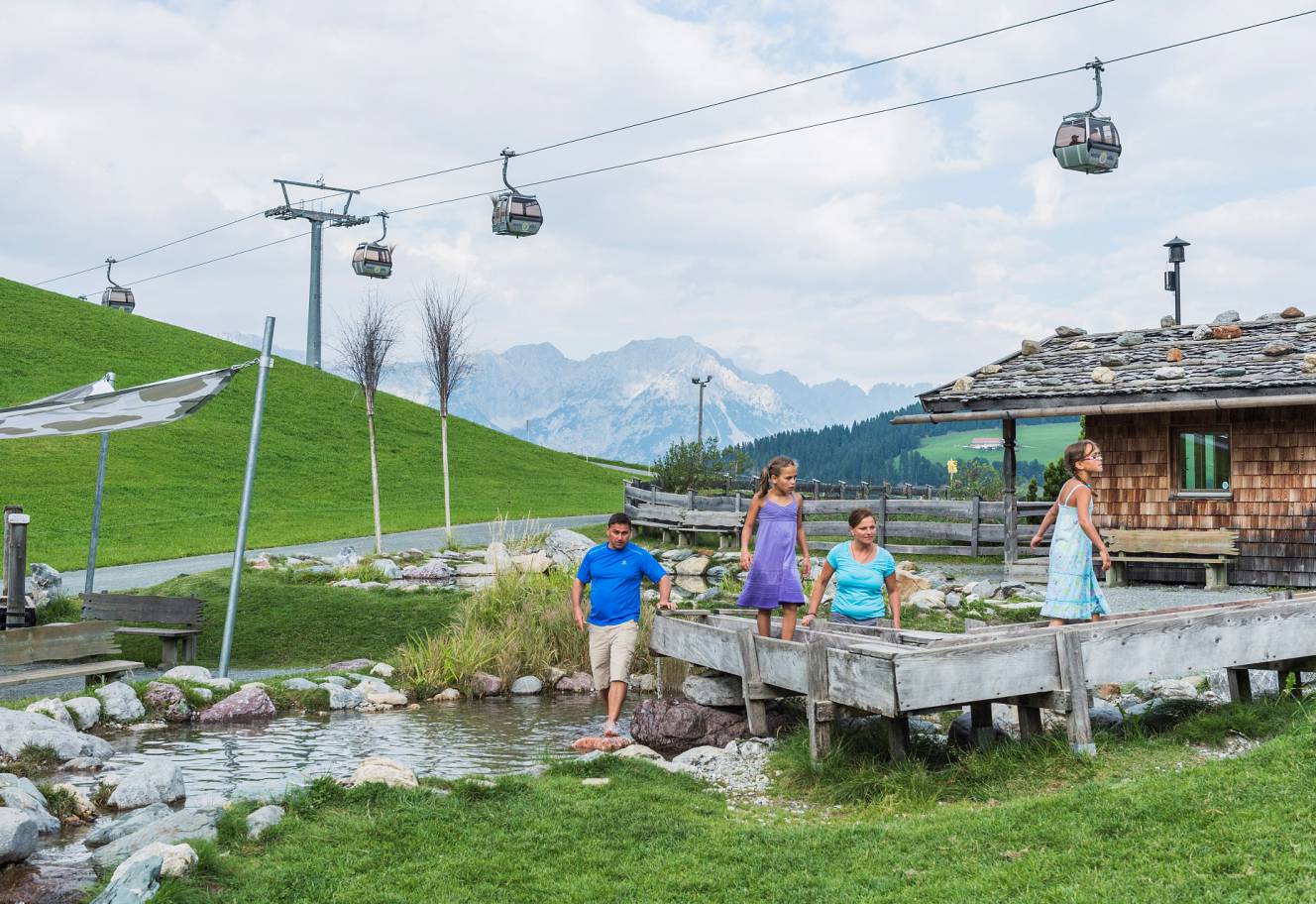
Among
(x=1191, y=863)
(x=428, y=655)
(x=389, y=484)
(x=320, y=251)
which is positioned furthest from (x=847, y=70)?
(x=320, y=251)

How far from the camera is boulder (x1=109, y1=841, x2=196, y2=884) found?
19.4 ft

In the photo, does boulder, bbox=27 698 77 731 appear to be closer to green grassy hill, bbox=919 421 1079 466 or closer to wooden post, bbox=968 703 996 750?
wooden post, bbox=968 703 996 750

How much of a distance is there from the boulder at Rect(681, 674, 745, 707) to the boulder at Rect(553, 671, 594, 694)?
10.3 ft

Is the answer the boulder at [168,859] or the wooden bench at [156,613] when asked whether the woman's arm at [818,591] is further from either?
the wooden bench at [156,613]

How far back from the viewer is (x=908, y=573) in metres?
18.0

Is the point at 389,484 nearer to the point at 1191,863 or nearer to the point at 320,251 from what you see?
A: the point at 320,251

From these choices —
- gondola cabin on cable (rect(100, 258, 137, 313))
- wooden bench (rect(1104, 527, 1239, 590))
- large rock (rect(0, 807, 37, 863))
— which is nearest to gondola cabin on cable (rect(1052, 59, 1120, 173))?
wooden bench (rect(1104, 527, 1239, 590))

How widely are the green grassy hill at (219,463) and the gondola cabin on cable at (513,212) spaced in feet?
40.2

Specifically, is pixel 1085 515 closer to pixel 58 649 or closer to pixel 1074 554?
pixel 1074 554

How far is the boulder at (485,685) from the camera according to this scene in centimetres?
1307

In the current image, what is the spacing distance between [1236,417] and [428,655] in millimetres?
13009

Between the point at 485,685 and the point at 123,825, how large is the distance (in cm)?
601

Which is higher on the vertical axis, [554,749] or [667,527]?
[667,527]

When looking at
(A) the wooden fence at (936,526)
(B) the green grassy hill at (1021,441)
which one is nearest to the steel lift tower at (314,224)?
(A) the wooden fence at (936,526)
